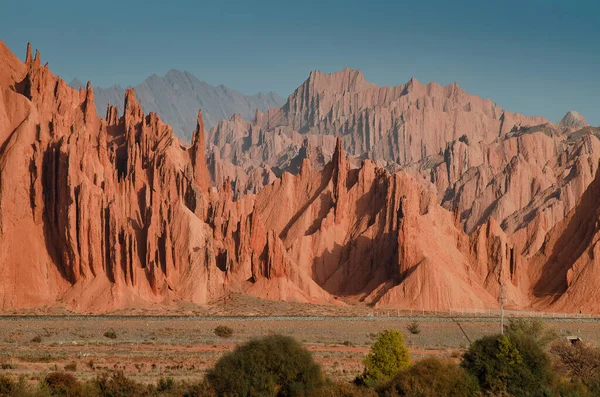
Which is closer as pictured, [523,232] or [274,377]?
[274,377]

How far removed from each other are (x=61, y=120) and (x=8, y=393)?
59.9 meters

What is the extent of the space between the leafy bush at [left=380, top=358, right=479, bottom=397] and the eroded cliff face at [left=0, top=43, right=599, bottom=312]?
47963 mm

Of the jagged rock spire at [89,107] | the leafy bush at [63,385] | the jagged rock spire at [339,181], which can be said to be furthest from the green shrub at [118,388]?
the jagged rock spire at [339,181]

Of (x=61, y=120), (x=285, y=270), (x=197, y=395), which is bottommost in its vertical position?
(x=197, y=395)

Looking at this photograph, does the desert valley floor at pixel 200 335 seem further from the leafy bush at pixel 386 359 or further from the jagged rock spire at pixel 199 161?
the jagged rock spire at pixel 199 161

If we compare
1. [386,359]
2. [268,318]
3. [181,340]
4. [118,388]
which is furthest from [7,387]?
[268,318]

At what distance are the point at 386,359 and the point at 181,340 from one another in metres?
25.1

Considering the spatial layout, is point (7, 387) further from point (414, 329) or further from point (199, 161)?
point (199, 161)

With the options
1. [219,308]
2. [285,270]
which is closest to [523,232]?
[285,270]

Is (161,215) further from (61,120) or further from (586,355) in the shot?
(586,355)

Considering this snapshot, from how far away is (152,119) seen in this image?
121 m

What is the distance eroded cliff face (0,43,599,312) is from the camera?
96312 millimetres

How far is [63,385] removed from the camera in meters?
49.8

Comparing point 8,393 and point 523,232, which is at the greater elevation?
point 523,232
